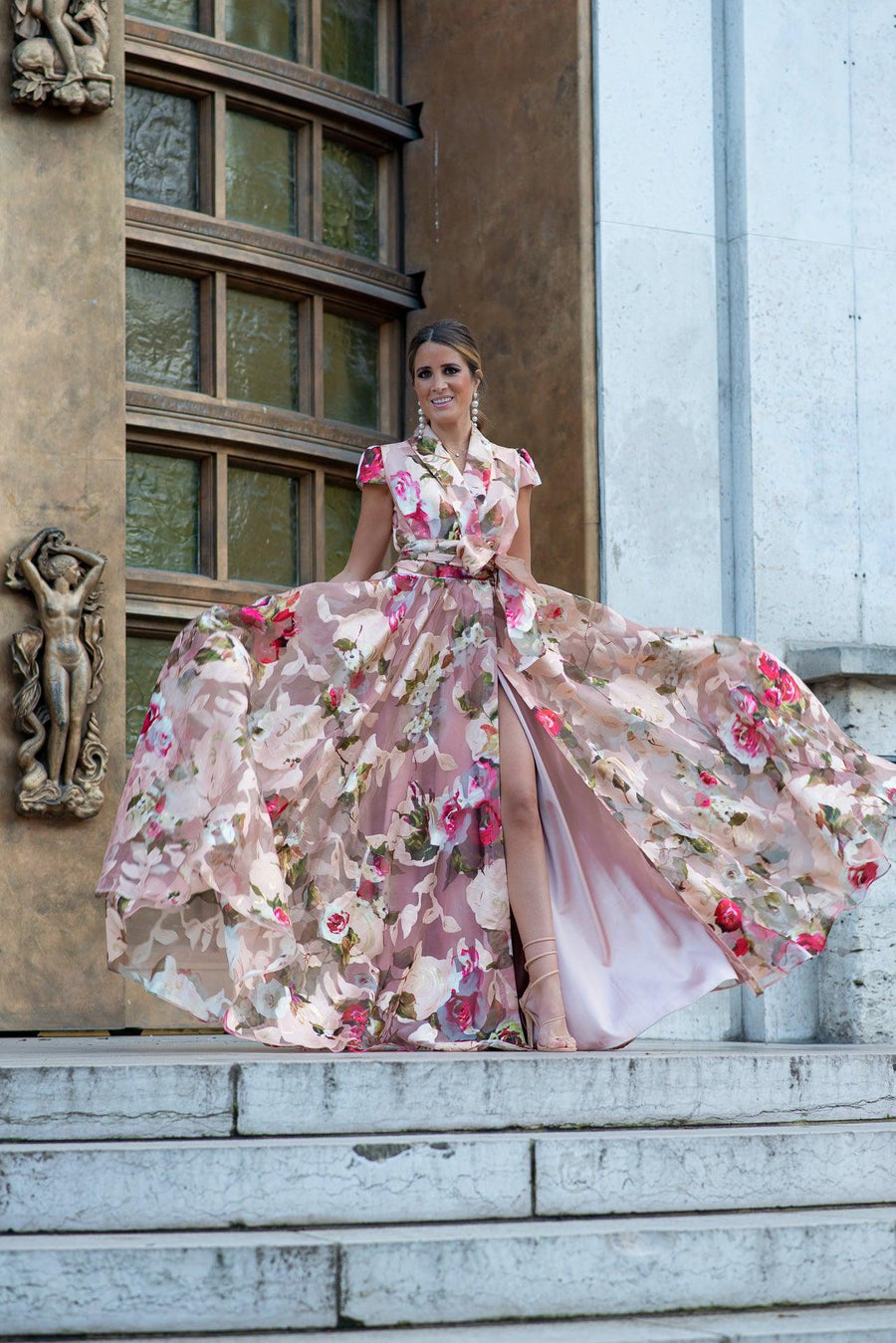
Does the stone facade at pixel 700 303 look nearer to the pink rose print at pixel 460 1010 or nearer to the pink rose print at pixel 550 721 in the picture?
the pink rose print at pixel 550 721

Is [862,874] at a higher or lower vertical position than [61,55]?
lower

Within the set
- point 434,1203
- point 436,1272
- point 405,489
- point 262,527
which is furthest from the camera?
point 262,527

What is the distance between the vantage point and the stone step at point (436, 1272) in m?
3.62

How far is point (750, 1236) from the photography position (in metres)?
4.08

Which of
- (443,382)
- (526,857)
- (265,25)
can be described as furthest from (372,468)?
(265,25)

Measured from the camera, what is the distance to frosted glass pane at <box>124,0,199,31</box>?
7277 millimetres

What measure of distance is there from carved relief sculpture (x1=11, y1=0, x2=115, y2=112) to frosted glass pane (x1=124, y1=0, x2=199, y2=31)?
0.53 meters

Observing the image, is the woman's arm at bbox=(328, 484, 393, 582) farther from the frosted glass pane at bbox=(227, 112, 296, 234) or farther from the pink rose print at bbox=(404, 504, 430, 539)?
the frosted glass pane at bbox=(227, 112, 296, 234)

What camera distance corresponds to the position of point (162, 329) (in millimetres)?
7391

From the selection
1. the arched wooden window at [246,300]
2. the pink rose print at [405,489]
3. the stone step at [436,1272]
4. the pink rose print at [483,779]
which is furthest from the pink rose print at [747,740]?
the arched wooden window at [246,300]

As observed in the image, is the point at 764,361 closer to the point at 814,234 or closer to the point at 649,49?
the point at 814,234

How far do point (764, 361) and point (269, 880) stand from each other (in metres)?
3.49

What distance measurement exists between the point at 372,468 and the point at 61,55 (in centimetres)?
200

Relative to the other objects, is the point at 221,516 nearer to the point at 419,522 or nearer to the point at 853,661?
the point at 419,522
